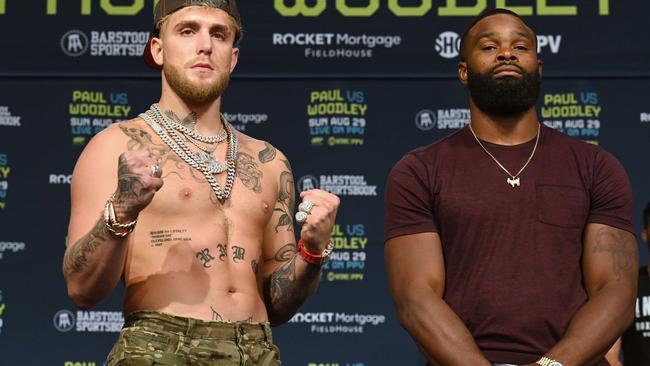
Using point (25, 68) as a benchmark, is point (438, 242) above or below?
below

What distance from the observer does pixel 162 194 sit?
2.77 meters

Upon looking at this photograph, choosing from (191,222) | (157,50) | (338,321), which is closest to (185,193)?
(191,222)

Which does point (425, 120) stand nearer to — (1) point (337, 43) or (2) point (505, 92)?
(1) point (337, 43)

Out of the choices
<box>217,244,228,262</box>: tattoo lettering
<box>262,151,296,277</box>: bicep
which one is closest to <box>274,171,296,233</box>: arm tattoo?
<box>262,151,296,277</box>: bicep

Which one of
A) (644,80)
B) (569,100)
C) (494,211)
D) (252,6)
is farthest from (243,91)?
(494,211)

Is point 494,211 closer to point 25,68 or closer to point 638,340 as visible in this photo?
point 638,340

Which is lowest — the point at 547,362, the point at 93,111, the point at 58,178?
the point at 547,362

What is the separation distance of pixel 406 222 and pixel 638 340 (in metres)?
1.69

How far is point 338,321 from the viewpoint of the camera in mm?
4574

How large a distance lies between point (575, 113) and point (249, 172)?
2.19 m

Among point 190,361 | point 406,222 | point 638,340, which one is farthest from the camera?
point 638,340

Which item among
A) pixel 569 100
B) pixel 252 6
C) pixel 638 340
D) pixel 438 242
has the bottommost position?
pixel 638 340

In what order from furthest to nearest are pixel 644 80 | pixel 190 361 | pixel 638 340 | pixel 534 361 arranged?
pixel 644 80 < pixel 638 340 < pixel 534 361 < pixel 190 361

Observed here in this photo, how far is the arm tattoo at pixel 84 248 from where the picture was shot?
2.56m
